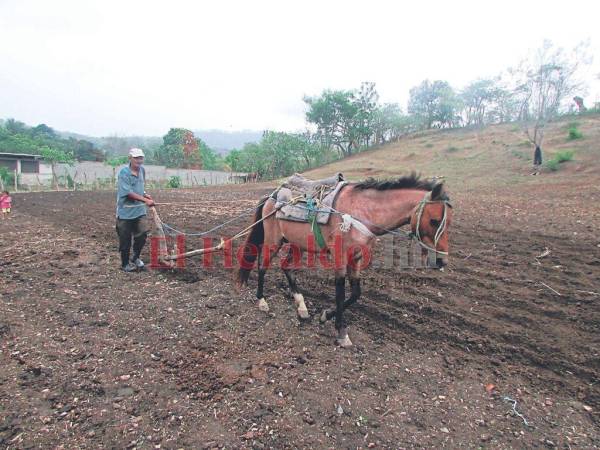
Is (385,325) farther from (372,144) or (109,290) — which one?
(372,144)

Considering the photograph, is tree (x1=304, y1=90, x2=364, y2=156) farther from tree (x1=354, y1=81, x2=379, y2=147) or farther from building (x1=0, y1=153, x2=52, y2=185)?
building (x1=0, y1=153, x2=52, y2=185)

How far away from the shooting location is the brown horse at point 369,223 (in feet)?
11.2

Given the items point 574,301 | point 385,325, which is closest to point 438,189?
point 385,325

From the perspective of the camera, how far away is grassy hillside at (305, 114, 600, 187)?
67.9ft

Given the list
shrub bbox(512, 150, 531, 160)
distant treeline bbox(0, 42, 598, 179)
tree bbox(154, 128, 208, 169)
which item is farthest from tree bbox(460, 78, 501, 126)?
tree bbox(154, 128, 208, 169)

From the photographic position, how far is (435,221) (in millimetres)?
3426

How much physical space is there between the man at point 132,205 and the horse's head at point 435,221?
12.5 feet

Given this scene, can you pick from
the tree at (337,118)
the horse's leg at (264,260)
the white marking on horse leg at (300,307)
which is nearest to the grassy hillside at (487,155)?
the tree at (337,118)

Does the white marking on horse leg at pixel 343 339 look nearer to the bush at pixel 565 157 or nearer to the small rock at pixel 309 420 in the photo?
the small rock at pixel 309 420

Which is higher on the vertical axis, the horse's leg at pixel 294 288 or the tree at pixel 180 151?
the tree at pixel 180 151

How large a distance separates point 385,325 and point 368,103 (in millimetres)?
49874

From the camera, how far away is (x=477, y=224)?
9.42 meters

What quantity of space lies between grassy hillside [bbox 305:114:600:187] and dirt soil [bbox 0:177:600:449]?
31.1 ft

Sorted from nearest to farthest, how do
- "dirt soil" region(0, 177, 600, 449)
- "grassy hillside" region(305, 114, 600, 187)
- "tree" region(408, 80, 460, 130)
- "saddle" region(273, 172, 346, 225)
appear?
"dirt soil" region(0, 177, 600, 449) → "saddle" region(273, 172, 346, 225) → "grassy hillside" region(305, 114, 600, 187) → "tree" region(408, 80, 460, 130)
